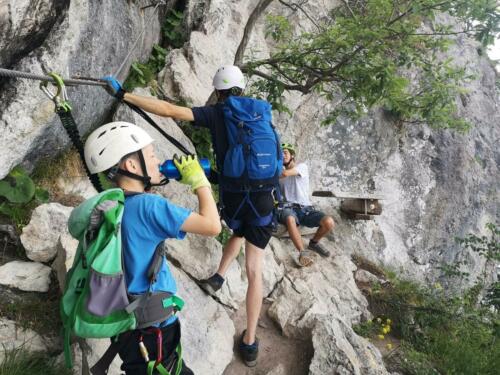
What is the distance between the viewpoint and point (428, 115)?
234 inches

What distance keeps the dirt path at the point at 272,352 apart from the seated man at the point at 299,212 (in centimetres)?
254

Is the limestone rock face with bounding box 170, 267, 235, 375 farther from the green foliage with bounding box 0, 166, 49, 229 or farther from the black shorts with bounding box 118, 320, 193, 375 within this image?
the green foliage with bounding box 0, 166, 49, 229

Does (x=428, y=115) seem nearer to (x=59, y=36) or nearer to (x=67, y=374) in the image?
(x=59, y=36)

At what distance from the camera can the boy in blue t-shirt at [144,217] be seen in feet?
7.47

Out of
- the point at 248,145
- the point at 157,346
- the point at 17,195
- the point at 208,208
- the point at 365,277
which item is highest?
the point at 248,145

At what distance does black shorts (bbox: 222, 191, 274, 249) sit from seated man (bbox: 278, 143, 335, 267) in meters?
3.49

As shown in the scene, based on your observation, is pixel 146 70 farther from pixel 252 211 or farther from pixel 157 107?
pixel 252 211

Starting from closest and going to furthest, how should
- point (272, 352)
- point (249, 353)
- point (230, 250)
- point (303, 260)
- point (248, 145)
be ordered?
point (248, 145)
point (249, 353)
point (230, 250)
point (272, 352)
point (303, 260)

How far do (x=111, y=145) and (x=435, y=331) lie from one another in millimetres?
6838

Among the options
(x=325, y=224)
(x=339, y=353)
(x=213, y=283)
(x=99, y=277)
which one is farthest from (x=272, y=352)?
(x=325, y=224)

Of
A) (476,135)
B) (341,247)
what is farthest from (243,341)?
(476,135)

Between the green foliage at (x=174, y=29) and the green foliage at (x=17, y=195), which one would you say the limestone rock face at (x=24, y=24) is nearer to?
Answer: the green foliage at (x=17, y=195)

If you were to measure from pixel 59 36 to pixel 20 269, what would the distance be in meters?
2.50

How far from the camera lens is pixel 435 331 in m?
6.79
